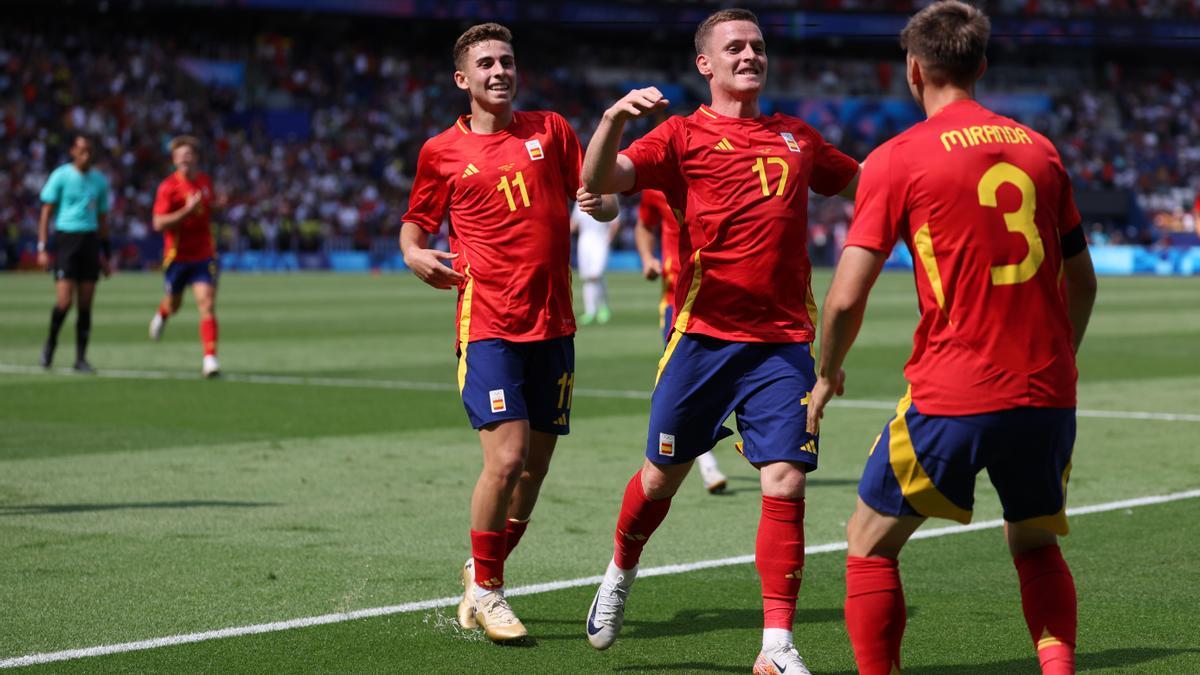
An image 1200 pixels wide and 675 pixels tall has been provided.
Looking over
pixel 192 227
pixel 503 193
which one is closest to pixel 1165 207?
pixel 192 227

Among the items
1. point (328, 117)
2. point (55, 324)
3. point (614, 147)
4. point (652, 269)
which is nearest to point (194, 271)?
point (55, 324)

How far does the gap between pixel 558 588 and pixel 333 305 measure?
2380 cm

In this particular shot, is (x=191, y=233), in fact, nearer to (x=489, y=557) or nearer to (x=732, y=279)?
(x=489, y=557)

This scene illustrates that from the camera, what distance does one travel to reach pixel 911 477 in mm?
4141

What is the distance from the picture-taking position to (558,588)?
6.64m

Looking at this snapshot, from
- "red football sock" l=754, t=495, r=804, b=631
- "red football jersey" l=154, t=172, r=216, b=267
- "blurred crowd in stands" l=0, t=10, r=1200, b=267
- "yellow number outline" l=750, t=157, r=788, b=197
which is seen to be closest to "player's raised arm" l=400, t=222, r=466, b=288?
"yellow number outline" l=750, t=157, r=788, b=197

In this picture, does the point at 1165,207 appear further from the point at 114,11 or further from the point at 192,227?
the point at 192,227

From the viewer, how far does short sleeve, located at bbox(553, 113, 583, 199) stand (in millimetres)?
6238

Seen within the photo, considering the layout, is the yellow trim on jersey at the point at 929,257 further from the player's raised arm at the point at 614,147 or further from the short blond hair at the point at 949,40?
the player's raised arm at the point at 614,147

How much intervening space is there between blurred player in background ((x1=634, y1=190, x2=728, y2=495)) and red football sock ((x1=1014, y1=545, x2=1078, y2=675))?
4.37 meters

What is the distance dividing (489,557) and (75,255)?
460 inches

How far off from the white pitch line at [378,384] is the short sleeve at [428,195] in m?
7.62

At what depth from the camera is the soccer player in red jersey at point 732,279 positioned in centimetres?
556

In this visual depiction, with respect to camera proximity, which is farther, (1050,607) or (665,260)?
(665,260)
